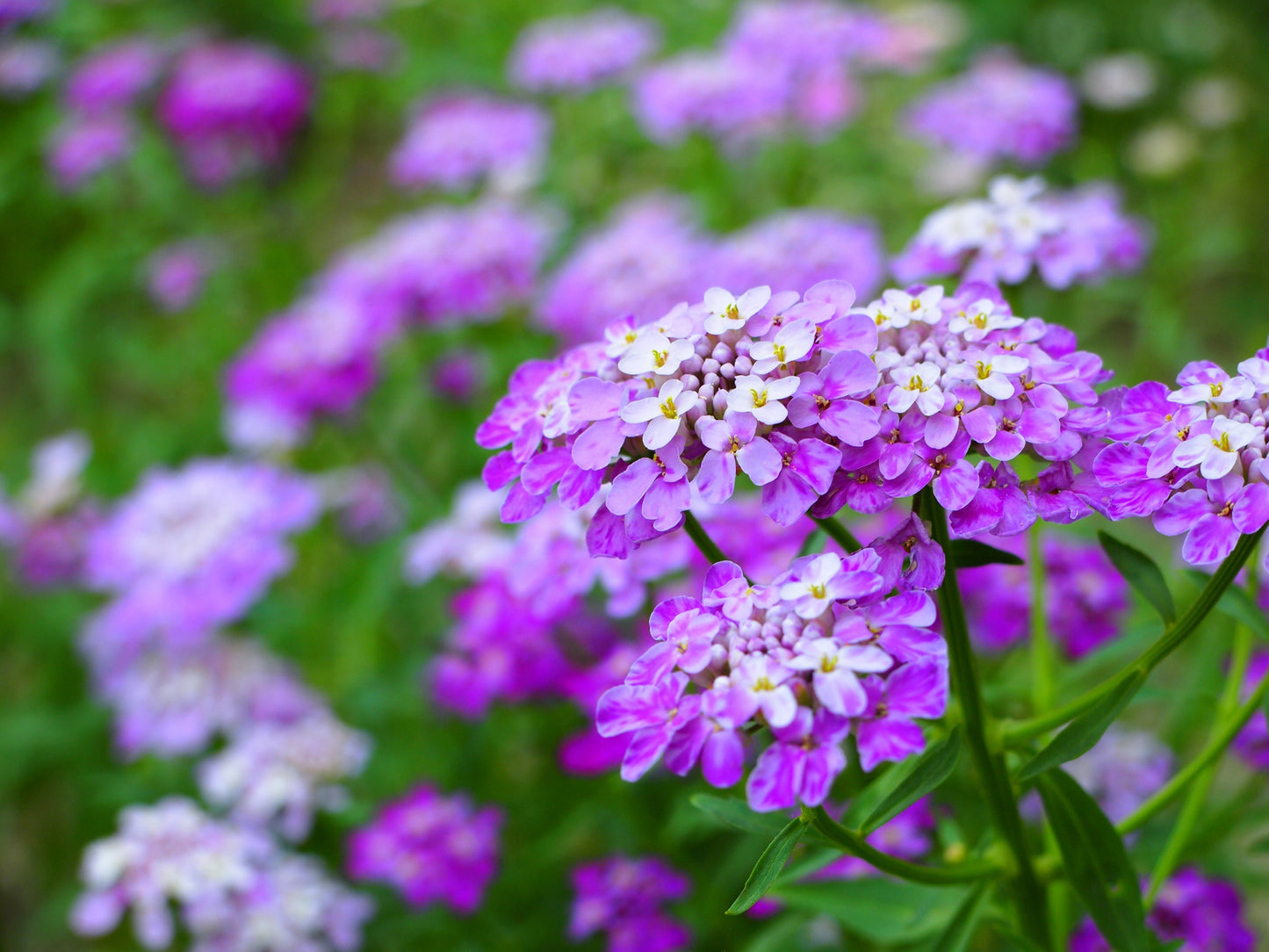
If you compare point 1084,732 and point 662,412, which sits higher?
point 662,412

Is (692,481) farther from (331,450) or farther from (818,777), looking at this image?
(331,450)

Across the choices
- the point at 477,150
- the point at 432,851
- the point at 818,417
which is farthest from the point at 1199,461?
the point at 477,150

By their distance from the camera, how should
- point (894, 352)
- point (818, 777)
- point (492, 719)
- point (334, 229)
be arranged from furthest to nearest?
point (334, 229) < point (492, 719) < point (894, 352) < point (818, 777)

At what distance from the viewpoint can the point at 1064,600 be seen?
1.71 meters

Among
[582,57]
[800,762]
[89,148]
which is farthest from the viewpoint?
[89,148]

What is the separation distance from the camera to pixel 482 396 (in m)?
2.77

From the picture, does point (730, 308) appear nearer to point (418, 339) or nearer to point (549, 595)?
point (549, 595)

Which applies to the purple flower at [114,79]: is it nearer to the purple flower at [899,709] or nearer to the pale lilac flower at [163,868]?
the pale lilac flower at [163,868]

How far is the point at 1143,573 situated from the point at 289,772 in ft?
4.77

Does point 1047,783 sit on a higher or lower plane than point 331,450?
higher

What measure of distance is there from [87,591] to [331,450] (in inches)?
31.9

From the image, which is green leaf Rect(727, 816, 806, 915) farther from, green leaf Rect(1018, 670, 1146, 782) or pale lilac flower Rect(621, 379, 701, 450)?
pale lilac flower Rect(621, 379, 701, 450)

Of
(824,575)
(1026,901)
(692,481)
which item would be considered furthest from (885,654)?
(1026,901)

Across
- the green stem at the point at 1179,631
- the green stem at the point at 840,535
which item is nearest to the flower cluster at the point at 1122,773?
the green stem at the point at 1179,631
